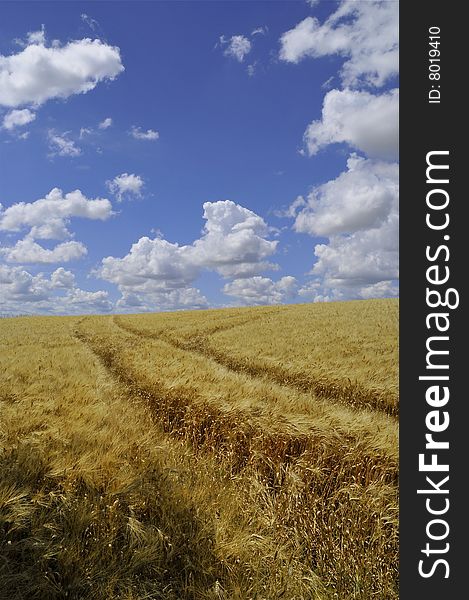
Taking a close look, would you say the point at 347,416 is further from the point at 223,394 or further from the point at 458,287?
the point at 458,287

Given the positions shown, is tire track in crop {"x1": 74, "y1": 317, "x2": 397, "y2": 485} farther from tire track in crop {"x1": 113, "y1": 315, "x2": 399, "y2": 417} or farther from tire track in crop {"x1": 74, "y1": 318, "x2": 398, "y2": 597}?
tire track in crop {"x1": 113, "y1": 315, "x2": 399, "y2": 417}

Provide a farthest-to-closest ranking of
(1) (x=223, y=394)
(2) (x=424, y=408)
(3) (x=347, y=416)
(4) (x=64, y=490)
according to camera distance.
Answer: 1. (1) (x=223, y=394)
2. (3) (x=347, y=416)
3. (4) (x=64, y=490)
4. (2) (x=424, y=408)

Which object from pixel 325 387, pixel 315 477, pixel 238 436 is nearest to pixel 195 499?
pixel 315 477

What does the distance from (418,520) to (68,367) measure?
1145cm

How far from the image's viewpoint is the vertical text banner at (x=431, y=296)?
2.81 meters

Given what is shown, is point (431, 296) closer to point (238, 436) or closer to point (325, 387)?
point (238, 436)

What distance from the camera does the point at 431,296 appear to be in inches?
117

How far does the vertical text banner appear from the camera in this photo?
2.81 m

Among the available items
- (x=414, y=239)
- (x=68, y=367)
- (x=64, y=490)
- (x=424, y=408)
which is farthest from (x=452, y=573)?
(x=68, y=367)

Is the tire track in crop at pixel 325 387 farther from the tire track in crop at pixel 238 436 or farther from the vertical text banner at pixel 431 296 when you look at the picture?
the vertical text banner at pixel 431 296

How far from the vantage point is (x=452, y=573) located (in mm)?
2652

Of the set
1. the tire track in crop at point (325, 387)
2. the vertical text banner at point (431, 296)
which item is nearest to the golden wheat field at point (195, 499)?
the vertical text banner at point (431, 296)

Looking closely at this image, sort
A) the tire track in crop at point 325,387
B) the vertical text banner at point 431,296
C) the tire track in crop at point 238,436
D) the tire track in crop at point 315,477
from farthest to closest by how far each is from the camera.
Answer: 1. the tire track in crop at point 325,387
2. the tire track in crop at point 238,436
3. the tire track in crop at point 315,477
4. the vertical text banner at point 431,296

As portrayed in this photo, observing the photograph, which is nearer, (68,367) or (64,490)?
(64,490)
